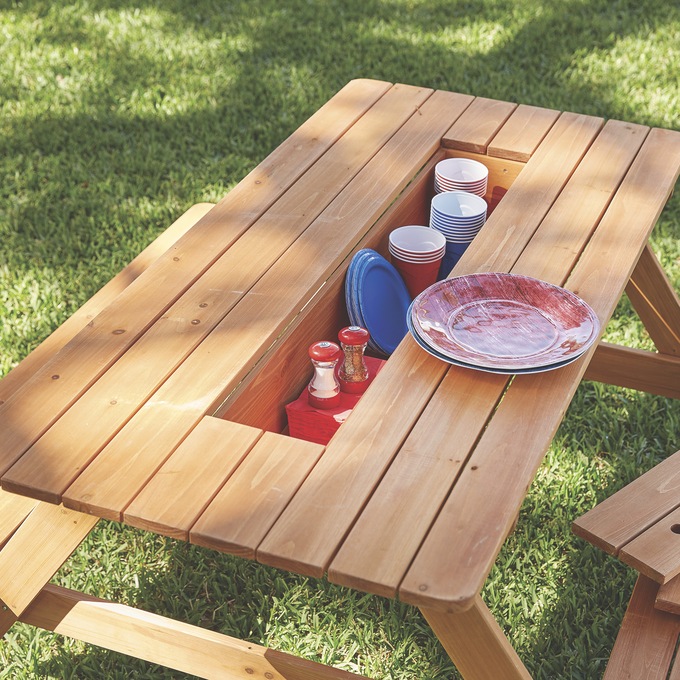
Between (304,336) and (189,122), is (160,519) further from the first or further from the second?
(189,122)

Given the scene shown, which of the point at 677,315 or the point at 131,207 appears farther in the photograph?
the point at 131,207

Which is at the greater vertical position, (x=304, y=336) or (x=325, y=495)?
(x=325, y=495)

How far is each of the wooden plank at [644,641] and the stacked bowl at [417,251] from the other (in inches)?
41.2

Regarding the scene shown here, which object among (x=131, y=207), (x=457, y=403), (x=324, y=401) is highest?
(x=457, y=403)

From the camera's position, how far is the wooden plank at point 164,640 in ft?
7.12

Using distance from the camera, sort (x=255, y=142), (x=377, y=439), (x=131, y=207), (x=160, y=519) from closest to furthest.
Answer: (x=160, y=519), (x=377, y=439), (x=131, y=207), (x=255, y=142)

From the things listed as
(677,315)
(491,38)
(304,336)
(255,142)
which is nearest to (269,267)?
(304,336)

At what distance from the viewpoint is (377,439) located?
1831 mm

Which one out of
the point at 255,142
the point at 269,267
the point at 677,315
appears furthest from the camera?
the point at 255,142

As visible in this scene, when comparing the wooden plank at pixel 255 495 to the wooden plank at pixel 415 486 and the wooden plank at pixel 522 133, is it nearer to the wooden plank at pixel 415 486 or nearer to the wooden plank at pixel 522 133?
the wooden plank at pixel 415 486

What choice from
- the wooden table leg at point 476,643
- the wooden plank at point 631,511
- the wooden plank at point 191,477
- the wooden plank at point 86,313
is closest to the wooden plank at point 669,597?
the wooden plank at point 631,511

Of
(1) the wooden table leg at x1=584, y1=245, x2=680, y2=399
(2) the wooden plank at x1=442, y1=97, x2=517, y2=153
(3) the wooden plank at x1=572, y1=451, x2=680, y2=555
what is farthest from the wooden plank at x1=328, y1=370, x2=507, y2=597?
(1) the wooden table leg at x1=584, y1=245, x2=680, y2=399

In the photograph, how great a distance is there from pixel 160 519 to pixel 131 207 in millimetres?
2945

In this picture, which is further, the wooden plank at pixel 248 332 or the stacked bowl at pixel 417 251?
the stacked bowl at pixel 417 251
